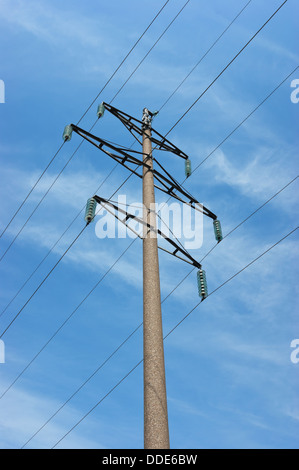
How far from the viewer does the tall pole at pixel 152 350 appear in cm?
653

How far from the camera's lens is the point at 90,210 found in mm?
9508

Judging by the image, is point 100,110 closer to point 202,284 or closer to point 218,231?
point 218,231

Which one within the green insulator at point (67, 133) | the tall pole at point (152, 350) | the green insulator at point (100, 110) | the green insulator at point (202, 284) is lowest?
the tall pole at point (152, 350)

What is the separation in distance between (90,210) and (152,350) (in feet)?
12.2

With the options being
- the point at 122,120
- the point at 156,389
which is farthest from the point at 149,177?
A: the point at 156,389

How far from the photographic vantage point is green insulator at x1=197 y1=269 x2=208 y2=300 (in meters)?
9.73

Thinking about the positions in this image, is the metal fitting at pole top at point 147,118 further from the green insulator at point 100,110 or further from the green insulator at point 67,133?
the green insulator at point 67,133

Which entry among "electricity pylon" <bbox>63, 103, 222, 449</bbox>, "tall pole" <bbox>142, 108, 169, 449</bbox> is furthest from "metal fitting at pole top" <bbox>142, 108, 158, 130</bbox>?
"tall pole" <bbox>142, 108, 169, 449</bbox>

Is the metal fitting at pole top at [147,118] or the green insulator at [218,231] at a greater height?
the metal fitting at pole top at [147,118]

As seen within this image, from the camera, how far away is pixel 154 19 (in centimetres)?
1299

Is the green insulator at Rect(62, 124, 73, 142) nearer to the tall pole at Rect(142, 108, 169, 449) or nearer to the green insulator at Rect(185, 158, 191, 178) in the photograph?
the tall pole at Rect(142, 108, 169, 449)

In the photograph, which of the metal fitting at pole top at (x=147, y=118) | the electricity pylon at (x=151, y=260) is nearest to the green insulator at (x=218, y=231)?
the electricity pylon at (x=151, y=260)

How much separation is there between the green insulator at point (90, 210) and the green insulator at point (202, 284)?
3.00 m
